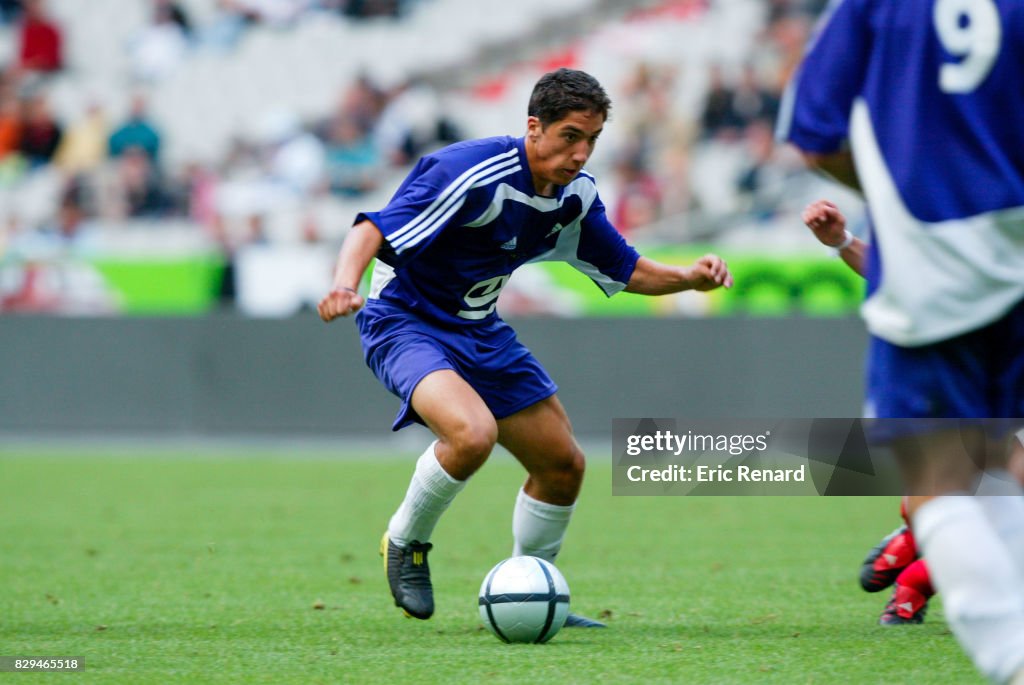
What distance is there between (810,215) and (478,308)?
5.80 ft

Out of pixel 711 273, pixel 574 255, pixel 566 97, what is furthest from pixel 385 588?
pixel 566 97

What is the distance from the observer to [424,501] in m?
5.80

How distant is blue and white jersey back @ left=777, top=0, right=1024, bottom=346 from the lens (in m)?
3.53

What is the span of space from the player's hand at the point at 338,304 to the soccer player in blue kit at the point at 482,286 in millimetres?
312

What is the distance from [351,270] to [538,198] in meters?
0.94

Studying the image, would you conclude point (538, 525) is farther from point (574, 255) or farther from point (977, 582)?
point (977, 582)

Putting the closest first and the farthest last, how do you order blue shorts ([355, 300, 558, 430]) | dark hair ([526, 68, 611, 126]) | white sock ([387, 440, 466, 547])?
dark hair ([526, 68, 611, 126]) < white sock ([387, 440, 466, 547]) < blue shorts ([355, 300, 558, 430])

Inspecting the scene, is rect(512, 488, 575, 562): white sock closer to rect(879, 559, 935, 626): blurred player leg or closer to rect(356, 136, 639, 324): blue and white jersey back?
rect(356, 136, 639, 324): blue and white jersey back

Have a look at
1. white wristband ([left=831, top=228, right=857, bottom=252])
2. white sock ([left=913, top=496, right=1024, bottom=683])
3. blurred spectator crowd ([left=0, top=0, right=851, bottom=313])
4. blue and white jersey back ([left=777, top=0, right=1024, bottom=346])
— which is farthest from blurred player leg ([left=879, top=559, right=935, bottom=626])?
blurred spectator crowd ([left=0, top=0, right=851, bottom=313])

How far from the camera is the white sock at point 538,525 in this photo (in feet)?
20.2

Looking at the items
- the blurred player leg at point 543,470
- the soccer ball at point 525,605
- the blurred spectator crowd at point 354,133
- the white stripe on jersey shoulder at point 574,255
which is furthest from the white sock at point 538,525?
the blurred spectator crowd at point 354,133

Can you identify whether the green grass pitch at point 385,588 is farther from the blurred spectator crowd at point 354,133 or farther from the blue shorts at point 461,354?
the blurred spectator crowd at point 354,133

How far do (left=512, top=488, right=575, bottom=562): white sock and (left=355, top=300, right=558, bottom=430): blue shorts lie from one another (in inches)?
16.0

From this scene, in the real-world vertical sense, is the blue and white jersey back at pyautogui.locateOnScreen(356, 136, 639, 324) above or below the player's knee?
above
